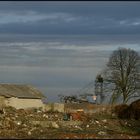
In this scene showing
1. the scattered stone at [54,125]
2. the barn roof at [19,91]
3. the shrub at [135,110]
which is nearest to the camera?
the scattered stone at [54,125]

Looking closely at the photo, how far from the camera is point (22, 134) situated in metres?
28.2

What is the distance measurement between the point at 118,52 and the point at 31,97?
13.4 metres

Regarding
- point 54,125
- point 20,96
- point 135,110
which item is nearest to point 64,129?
point 54,125

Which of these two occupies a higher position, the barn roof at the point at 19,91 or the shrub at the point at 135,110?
the barn roof at the point at 19,91

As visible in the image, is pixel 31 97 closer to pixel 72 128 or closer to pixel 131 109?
pixel 131 109

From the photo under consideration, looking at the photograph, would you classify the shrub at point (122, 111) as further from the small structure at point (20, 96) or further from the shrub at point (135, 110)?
the small structure at point (20, 96)

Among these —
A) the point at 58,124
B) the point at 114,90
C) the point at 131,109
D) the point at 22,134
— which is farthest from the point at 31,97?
the point at 22,134

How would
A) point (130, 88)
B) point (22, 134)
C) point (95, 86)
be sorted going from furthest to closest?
Result: 1. point (95, 86)
2. point (130, 88)
3. point (22, 134)

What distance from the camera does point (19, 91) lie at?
62031 mm

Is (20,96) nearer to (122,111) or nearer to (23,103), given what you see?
(23,103)

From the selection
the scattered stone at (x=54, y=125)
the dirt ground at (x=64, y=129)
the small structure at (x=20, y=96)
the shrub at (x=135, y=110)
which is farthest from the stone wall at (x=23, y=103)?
the scattered stone at (x=54, y=125)

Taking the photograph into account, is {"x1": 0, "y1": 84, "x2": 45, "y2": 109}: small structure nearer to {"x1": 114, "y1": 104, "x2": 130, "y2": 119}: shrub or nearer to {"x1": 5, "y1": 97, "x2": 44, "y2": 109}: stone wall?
{"x1": 5, "y1": 97, "x2": 44, "y2": 109}: stone wall

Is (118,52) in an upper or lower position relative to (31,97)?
upper

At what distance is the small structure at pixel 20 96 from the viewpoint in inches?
2270
